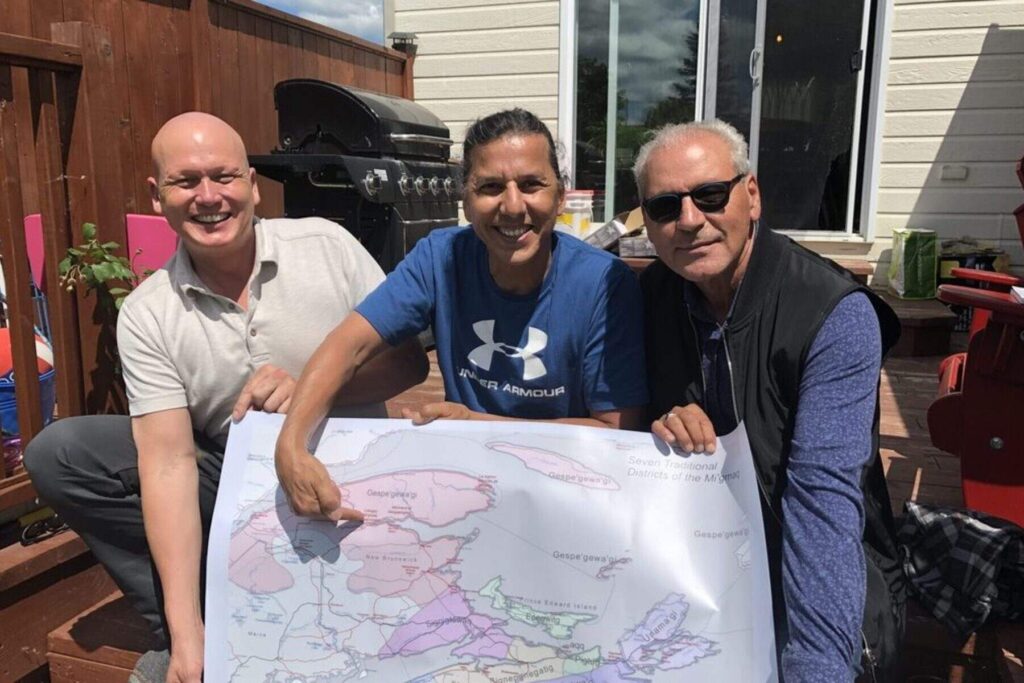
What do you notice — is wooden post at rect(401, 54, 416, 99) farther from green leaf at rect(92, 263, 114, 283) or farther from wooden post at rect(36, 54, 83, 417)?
green leaf at rect(92, 263, 114, 283)

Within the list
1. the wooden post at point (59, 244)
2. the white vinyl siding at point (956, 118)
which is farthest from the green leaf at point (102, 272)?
the white vinyl siding at point (956, 118)

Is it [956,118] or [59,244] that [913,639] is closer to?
[59,244]

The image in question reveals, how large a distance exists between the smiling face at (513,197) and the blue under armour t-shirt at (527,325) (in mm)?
102

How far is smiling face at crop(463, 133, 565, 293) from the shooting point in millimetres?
1581

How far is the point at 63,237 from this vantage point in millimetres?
2588

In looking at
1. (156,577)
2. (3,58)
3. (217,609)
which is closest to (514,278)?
(217,609)

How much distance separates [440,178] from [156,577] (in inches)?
122

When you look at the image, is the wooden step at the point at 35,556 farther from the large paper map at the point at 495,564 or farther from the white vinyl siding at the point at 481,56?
the white vinyl siding at the point at 481,56

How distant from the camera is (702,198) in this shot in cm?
142

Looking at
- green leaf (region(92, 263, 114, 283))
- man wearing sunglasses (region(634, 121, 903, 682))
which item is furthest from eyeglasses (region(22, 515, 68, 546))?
man wearing sunglasses (region(634, 121, 903, 682))

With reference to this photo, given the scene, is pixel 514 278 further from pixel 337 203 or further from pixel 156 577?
pixel 337 203

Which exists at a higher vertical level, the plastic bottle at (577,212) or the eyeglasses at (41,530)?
the plastic bottle at (577,212)

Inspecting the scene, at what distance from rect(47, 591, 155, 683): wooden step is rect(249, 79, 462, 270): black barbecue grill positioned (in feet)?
7.29

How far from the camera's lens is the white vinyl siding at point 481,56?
5590 millimetres
